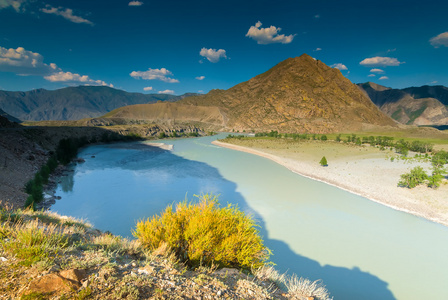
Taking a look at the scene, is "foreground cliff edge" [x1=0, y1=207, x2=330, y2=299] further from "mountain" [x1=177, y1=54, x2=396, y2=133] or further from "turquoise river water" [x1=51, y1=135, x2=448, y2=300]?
"mountain" [x1=177, y1=54, x2=396, y2=133]

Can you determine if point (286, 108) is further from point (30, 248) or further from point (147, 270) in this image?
point (30, 248)

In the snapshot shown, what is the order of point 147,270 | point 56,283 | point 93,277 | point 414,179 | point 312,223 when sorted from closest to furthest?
1. point 56,283
2. point 93,277
3. point 147,270
4. point 312,223
5. point 414,179

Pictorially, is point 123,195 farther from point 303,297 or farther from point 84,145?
point 84,145

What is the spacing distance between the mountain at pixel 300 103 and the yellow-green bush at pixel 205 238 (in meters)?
122

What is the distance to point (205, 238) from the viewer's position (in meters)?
5.74

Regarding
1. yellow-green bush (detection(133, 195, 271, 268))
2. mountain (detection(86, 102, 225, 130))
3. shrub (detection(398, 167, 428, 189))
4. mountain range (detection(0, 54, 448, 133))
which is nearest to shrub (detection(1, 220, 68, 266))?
yellow-green bush (detection(133, 195, 271, 268))

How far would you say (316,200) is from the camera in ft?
69.3

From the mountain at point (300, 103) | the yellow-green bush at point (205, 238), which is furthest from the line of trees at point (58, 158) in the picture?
the mountain at point (300, 103)

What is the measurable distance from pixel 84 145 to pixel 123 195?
47161 mm

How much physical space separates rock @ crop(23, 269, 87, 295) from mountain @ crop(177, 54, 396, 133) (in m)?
126

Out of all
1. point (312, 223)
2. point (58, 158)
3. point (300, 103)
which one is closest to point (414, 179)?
point (312, 223)

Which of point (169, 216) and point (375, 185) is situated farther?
point (375, 185)

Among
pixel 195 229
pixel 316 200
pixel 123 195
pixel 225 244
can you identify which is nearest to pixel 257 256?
pixel 225 244

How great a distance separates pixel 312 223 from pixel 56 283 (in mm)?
16840
